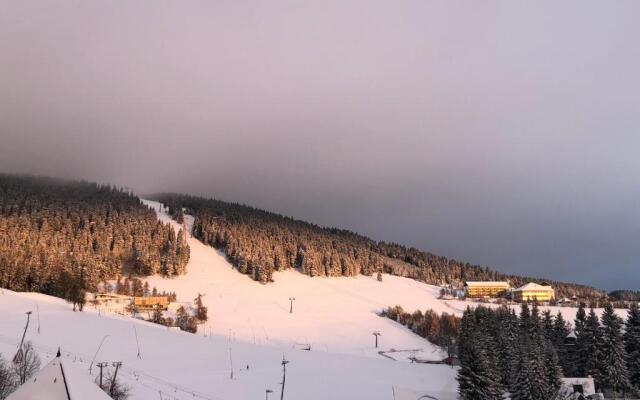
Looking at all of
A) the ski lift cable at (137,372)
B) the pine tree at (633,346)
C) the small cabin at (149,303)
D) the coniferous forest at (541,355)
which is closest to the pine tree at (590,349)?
the coniferous forest at (541,355)

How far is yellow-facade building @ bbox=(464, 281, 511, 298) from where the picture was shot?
614 feet

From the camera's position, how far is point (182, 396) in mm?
50844

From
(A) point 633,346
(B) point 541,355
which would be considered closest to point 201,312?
(B) point 541,355

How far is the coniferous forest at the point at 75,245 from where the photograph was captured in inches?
4387

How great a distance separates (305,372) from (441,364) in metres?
29.3

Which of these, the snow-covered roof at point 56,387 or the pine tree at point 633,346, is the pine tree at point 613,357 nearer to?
the pine tree at point 633,346

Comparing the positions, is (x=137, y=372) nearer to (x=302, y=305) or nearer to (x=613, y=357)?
(x=613, y=357)

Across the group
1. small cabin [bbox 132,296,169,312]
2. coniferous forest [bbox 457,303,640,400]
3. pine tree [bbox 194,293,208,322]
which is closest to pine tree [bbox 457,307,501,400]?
coniferous forest [bbox 457,303,640,400]

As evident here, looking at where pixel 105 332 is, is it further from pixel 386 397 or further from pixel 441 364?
pixel 441 364

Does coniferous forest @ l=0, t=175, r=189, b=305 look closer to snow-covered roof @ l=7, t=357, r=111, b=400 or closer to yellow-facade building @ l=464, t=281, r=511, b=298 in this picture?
snow-covered roof @ l=7, t=357, r=111, b=400

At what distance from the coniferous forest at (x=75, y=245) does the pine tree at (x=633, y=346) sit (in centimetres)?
8586

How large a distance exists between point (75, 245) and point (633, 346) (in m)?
125

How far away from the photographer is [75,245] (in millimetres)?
138125

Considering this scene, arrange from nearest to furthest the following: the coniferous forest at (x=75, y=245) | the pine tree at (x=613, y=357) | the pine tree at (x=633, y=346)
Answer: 1. the pine tree at (x=613, y=357)
2. the pine tree at (x=633, y=346)
3. the coniferous forest at (x=75, y=245)
